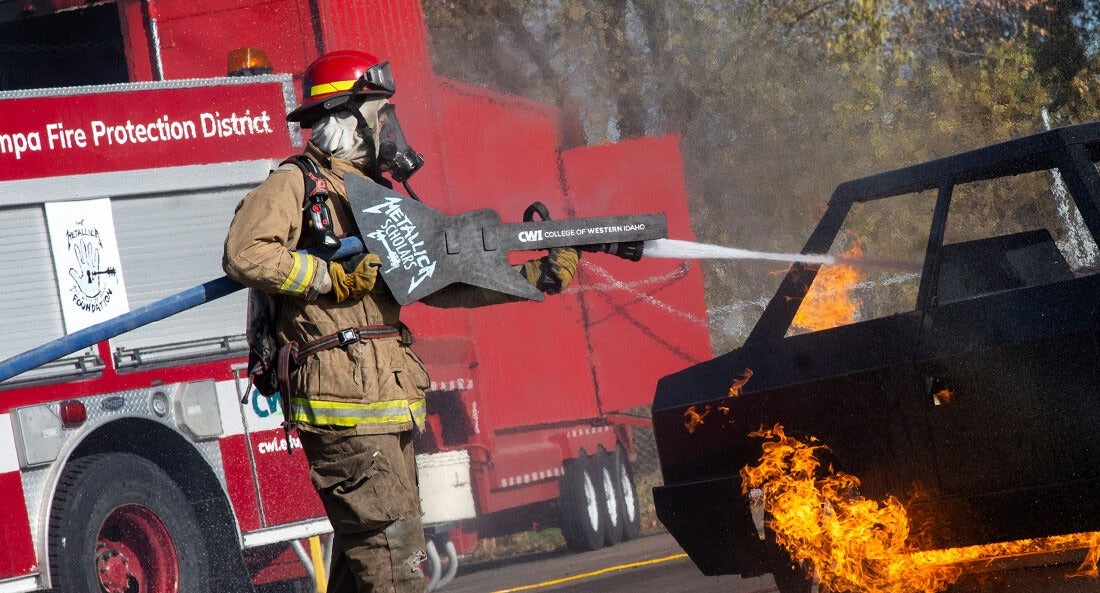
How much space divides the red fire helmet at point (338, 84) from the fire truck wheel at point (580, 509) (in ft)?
22.1

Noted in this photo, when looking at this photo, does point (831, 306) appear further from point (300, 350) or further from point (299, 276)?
point (299, 276)

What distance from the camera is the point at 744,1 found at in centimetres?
1892

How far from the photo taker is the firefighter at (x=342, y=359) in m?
4.09

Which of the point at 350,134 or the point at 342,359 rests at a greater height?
the point at 350,134

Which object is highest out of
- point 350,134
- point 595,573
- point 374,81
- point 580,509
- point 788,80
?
point 788,80

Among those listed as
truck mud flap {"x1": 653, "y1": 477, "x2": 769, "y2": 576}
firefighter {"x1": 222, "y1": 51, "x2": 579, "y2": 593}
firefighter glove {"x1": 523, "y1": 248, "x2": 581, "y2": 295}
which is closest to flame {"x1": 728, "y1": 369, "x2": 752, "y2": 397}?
truck mud flap {"x1": 653, "y1": 477, "x2": 769, "y2": 576}

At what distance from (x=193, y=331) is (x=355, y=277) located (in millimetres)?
3449

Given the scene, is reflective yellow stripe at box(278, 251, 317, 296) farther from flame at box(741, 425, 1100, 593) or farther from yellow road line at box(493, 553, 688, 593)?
yellow road line at box(493, 553, 688, 593)

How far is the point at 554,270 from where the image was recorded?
4641mm

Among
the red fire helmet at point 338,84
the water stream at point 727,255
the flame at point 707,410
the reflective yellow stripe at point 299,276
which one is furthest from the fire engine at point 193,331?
the flame at point 707,410

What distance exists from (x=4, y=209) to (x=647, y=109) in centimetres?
1261

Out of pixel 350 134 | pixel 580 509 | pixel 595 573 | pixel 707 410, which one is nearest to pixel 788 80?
pixel 580 509

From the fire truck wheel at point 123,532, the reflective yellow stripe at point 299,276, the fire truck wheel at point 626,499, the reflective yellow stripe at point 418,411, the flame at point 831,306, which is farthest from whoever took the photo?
the fire truck wheel at point 626,499

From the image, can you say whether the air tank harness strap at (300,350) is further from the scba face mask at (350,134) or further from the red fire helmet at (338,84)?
the red fire helmet at (338,84)
